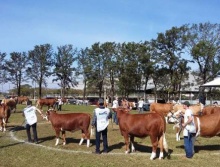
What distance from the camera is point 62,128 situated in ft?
47.9

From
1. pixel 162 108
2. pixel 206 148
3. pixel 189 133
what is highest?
pixel 162 108

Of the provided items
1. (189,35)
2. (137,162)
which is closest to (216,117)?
(137,162)

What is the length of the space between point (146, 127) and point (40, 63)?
7450 centimetres

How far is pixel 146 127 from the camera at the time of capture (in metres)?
12.0

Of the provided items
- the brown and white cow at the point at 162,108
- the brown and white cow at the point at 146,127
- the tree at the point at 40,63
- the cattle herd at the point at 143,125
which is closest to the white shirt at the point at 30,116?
the cattle herd at the point at 143,125

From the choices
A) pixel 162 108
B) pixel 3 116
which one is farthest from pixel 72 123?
pixel 162 108

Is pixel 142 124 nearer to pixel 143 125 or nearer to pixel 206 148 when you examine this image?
pixel 143 125

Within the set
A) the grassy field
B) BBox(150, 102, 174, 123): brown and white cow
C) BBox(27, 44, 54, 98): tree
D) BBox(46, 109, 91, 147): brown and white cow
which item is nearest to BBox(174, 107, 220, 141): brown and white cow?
the grassy field

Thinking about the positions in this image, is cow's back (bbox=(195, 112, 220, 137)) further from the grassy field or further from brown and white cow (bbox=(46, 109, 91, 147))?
brown and white cow (bbox=(46, 109, 91, 147))

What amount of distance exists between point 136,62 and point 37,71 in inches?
1250

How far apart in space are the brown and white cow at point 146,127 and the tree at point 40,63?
7266 cm

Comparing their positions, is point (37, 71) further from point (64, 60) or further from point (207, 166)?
point (207, 166)

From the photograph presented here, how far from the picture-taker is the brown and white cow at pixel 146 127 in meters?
11.8

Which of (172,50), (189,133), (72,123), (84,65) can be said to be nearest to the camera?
(189,133)
